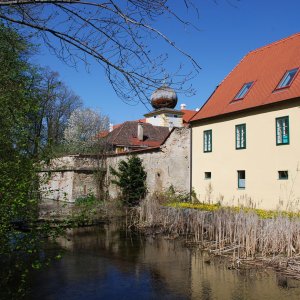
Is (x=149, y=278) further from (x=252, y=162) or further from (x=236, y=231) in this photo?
(x=252, y=162)

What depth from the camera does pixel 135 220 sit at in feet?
55.0

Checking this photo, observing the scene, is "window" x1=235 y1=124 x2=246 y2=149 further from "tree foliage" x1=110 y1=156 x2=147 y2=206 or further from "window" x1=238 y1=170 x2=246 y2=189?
"tree foliage" x1=110 y1=156 x2=147 y2=206

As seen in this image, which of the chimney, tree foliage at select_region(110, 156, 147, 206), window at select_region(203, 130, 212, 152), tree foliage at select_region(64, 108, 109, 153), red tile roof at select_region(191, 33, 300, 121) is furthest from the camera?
the chimney

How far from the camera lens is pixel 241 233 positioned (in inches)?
418

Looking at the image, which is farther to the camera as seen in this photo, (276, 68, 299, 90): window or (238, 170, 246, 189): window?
(238, 170, 246, 189): window

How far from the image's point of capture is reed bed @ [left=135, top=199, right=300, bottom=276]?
31.7ft

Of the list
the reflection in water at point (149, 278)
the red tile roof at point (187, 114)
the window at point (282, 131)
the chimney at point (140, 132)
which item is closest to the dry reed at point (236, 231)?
the reflection in water at point (149, 278)

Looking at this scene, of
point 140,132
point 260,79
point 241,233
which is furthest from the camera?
point 140,132

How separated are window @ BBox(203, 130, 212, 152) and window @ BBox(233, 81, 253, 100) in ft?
7.35

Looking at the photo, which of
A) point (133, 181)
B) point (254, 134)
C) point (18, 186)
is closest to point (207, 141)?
point (254, 134)

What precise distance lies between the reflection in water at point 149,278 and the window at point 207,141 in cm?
801

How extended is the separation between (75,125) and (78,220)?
1211 inches

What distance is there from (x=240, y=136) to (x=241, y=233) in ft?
24.8

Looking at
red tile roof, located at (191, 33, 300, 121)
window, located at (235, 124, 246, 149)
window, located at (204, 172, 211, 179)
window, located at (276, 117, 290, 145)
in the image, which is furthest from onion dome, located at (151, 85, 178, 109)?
window, located at (204, 172, 211, 179)
